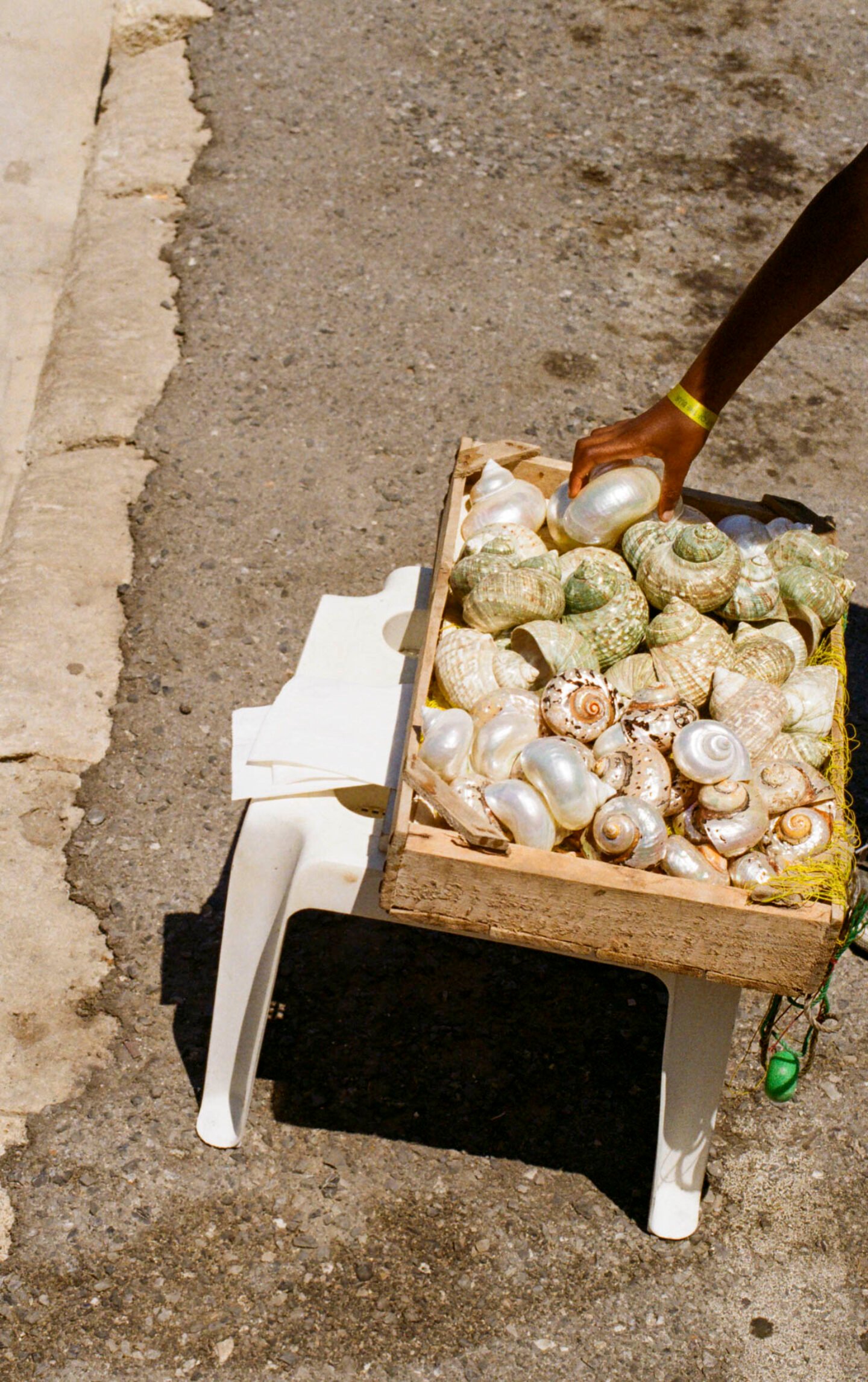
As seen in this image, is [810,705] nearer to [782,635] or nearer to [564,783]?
[782,635]

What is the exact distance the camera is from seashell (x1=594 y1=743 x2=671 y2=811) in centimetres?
189

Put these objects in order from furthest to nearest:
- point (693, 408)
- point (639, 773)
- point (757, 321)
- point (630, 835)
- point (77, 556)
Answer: point (77, 556)
point (693, 408)
point (757, 321)
point (639, 773)
point (630, 835)

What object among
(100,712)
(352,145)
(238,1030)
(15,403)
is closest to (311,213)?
(352,145)

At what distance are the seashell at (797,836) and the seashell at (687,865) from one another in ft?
0.33

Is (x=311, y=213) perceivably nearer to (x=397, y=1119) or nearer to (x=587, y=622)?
(x=587, y=622)

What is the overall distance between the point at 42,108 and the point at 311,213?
1812 mm

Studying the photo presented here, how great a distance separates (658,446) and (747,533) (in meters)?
0.28

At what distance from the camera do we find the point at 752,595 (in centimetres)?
230

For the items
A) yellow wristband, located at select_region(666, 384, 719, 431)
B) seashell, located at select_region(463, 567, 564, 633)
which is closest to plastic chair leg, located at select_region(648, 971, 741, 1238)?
seashell, located at select_region(463, 567, 564, 633)

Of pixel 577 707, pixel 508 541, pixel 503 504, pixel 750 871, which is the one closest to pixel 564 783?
pixel 577 707

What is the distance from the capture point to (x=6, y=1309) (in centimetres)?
212

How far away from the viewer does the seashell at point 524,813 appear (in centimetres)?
184

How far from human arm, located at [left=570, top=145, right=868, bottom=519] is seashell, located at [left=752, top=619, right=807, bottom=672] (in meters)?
0.29

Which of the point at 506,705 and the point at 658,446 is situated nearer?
the point at 506,705
